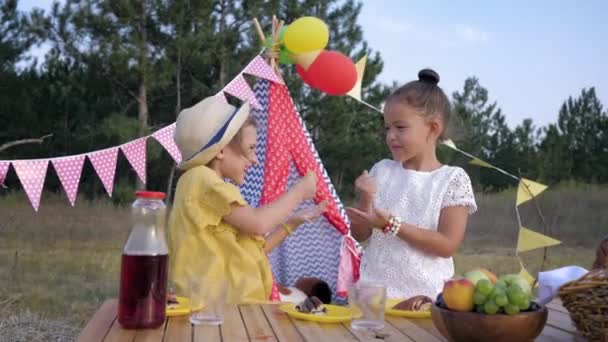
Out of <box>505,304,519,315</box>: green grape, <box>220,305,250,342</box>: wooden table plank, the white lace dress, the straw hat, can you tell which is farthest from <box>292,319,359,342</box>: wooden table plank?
the white lace dress

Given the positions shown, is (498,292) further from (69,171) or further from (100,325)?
(69,171)

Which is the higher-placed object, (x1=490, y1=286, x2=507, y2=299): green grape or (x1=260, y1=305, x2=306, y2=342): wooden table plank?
(x1=490, y1=286, x2=507, y2=299): green grape

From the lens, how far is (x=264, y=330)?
1.74m

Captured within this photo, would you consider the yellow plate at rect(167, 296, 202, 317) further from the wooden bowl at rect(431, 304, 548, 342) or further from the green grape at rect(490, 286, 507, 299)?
the green grape at rect(490, 286, 507, 299)

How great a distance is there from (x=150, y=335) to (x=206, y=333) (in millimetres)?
129

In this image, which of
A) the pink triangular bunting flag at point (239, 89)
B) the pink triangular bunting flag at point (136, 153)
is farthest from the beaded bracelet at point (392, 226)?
the pink triangular bunting flag at point (136, 153)

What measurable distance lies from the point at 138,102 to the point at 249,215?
10390 mm

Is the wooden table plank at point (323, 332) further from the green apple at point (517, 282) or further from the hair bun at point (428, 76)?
the hair bun at point (428, 76)

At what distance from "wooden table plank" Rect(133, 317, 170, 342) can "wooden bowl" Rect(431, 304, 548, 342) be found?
0.64 meters

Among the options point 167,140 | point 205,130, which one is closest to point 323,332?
point 205,130

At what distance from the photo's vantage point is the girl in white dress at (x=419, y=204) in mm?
2736

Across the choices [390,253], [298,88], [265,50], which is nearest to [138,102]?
[298,88]

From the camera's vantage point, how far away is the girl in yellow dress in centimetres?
222

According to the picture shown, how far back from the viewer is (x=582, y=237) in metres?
13.7
